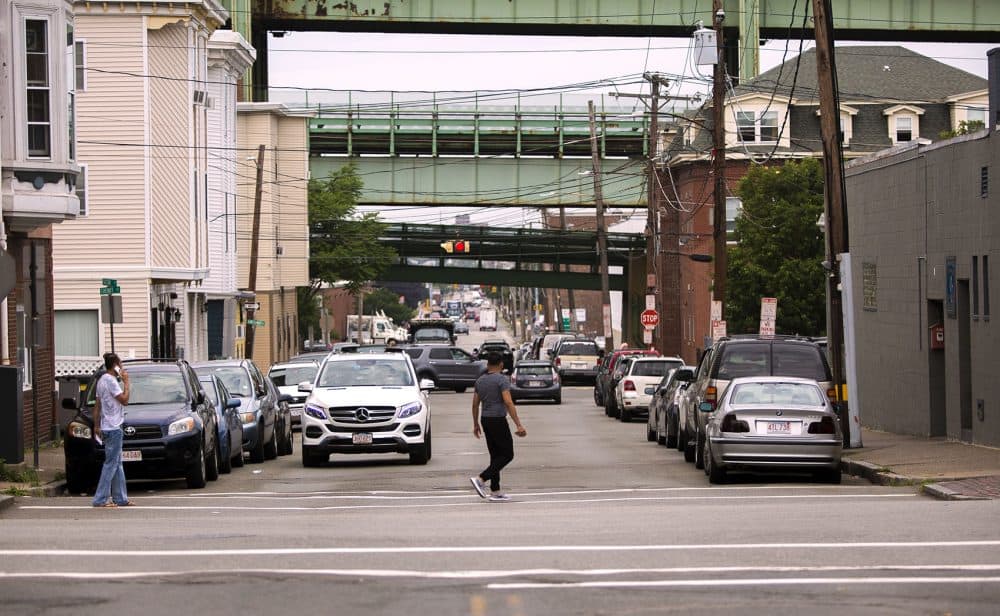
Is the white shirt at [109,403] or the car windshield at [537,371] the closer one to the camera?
the white shirt at [109,403]

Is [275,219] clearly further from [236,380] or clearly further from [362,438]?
[362,438]

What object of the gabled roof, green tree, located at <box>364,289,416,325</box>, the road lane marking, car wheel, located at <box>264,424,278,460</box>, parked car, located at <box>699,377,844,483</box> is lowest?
car wheel, located at <box>264,424,278,460</box>

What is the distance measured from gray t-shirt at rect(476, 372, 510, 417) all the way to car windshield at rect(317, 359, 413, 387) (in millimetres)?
6077

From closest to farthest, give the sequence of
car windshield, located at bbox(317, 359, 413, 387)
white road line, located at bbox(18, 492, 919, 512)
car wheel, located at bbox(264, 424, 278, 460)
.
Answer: white road line, located at bbox(18, 492, 919, 512) < car windshield, located at bbox(317, 359, 413, 387) < car wheel, located at bbox(264, 424, 278, 460)

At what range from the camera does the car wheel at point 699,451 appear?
22.8 metres

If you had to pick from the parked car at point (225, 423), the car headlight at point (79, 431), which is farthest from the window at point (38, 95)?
the car headlight at point (79, 431)

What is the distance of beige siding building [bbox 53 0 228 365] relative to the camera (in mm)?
41688

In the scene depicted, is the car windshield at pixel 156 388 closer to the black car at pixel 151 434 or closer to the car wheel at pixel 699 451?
the black car at pixel 151 434

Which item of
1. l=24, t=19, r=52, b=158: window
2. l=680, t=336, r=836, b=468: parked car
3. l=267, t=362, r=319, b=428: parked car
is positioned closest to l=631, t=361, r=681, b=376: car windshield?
l=267, t=362, r=319, b=428: parked car

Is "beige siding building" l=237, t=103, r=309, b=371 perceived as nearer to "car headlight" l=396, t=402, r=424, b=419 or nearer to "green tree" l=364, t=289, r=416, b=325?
"car headlight" l=396, t=402, r=424, b=419

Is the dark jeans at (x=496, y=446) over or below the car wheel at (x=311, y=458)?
over

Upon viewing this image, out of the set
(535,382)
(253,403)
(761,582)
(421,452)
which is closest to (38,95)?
(253,403)

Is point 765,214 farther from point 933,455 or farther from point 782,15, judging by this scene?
point 933,455

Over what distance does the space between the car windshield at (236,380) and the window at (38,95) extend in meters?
4.90
